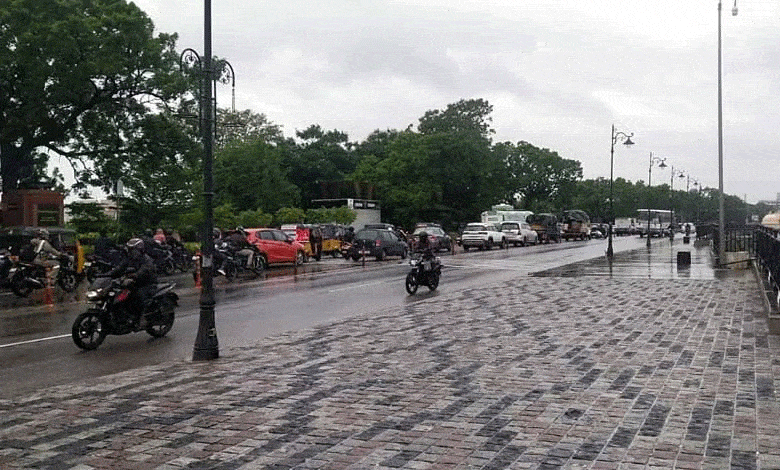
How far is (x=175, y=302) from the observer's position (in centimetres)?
1281

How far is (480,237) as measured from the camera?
1997 inches

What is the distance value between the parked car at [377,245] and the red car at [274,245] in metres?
4.85

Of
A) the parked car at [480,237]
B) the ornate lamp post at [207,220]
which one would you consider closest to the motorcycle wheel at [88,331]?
the ornate lamp post at [207,220]

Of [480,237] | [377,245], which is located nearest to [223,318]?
[377,245]

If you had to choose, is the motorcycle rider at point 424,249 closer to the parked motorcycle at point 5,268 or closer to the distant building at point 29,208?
the parked motorcycle at point 5,268

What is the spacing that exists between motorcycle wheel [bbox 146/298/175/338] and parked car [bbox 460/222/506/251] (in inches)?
1529

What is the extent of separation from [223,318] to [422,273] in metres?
6.67

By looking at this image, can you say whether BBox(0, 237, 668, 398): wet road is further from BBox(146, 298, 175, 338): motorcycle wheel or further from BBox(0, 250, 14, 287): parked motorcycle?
BBox(0, 250, 14, 287): parked motorcycle

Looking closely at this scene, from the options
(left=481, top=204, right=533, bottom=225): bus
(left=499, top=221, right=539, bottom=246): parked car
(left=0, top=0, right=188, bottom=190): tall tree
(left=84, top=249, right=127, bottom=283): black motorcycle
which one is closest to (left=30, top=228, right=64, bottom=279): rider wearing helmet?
(left=84, top=249, right=127, bottom=283): black motorcycle

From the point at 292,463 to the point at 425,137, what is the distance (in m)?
69.2

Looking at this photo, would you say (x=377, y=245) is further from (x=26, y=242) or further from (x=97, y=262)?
(x=26, y=242)

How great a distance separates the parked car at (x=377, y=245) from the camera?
37.8m

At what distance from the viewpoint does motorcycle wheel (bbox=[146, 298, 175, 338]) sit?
12383mm

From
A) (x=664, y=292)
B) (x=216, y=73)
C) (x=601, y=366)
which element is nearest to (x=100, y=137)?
(x=216, y=73)
